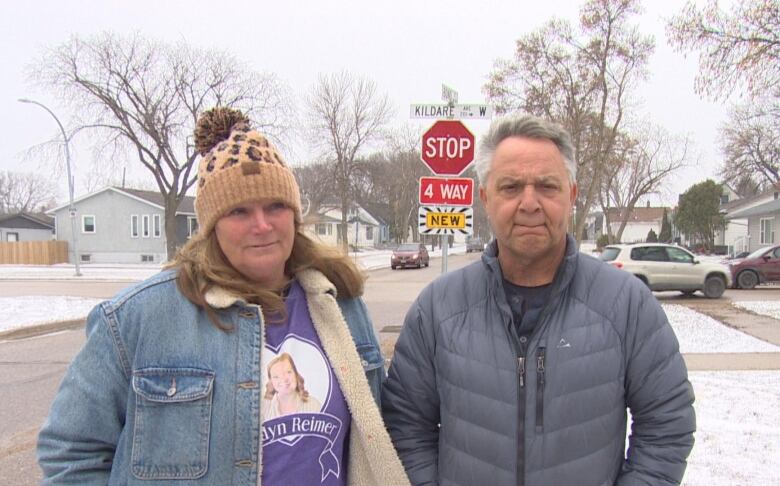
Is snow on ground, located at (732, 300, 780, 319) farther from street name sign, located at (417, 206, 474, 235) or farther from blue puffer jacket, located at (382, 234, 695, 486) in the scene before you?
blue puffer jacket, located at (382, 234, 695, 486)

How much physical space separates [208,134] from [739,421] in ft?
17.6

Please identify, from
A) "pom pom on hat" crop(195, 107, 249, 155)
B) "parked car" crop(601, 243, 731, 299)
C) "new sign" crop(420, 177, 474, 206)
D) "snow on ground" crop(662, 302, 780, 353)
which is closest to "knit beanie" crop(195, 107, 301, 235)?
"pom pom on hat" crop(195, 107, 249, 155)

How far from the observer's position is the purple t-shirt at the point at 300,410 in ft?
5.37

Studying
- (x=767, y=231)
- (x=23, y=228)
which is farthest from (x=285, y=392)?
(x=23, y=228)

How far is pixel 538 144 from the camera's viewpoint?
5.85ft

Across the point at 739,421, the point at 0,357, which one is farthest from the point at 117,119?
the point at 739,421

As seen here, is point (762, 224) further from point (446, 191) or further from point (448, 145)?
point (448, 145)

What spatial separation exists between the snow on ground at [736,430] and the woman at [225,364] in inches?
124

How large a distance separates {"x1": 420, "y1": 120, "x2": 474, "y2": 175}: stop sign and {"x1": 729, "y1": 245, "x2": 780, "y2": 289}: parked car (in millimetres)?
15747

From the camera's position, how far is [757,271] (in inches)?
703

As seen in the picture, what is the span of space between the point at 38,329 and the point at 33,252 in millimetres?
31938

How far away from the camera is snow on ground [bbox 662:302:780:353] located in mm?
8500

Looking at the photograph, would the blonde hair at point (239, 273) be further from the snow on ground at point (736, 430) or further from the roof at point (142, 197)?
the roof at point (142, 197)

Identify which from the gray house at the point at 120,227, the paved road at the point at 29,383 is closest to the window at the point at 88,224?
the gray house at the point at 120,227
